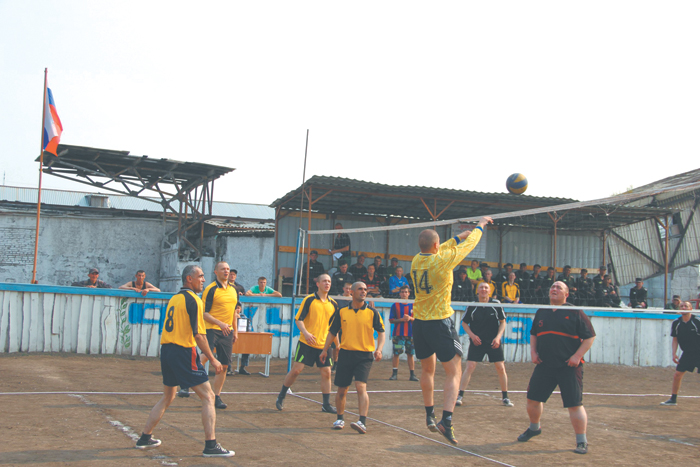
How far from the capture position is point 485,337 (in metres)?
9.15

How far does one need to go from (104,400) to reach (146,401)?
54 cm

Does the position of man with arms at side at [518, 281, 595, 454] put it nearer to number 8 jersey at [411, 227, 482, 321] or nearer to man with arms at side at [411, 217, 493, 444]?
man with arms at side at [411, 217, 493, 444]

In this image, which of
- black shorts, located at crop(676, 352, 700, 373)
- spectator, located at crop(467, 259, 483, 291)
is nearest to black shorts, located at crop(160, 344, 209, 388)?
black shorts, located at crop(676, 352, 700, 373)

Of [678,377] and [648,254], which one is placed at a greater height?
[648,254]

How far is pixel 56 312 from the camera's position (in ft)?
39.7

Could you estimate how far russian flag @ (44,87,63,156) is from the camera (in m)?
15.0

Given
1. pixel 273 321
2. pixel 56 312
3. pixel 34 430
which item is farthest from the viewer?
pixel 273 321

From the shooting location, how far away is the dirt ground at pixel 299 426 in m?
5.36

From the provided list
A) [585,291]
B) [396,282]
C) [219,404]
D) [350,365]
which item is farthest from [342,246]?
[350,365]

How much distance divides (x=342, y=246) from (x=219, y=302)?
34.5 ft

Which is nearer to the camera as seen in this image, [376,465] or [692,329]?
[376,465]

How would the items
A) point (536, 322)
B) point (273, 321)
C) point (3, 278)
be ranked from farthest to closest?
point (3, 278) → point (273, 321) → point (536, 322)

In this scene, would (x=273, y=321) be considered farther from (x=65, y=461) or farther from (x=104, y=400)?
(x=65, y=461)

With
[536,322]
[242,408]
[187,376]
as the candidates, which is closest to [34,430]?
[187,376]
